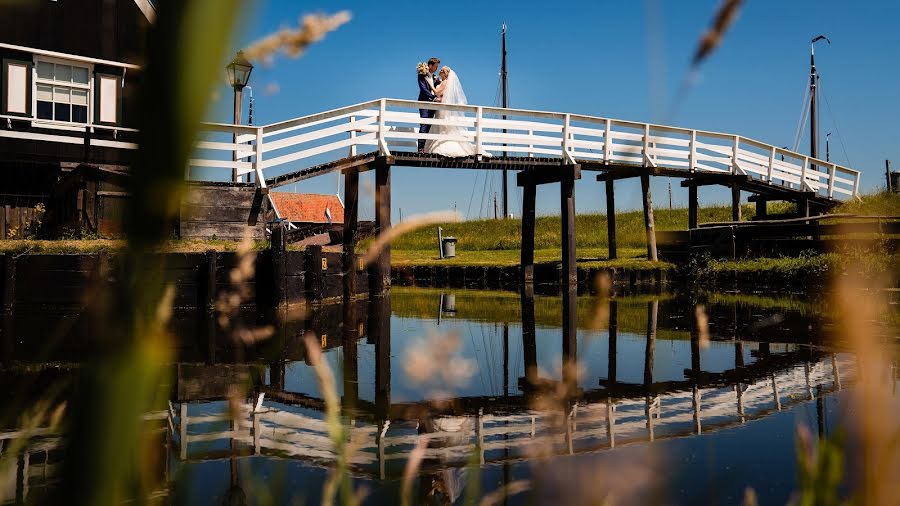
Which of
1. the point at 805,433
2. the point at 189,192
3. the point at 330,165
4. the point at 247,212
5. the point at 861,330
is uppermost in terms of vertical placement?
the point at 330,165

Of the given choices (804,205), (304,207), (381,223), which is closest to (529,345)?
(381,223)

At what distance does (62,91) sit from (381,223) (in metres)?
8.29

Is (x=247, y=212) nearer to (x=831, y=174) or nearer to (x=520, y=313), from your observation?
(x=520, y=313)

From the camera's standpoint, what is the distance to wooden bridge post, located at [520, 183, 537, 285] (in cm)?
1912

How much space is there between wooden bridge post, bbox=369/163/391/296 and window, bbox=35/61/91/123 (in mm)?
7317

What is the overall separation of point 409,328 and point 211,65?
390 inches

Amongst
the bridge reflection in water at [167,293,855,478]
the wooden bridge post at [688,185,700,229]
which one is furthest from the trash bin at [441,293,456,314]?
the wooden bridge post at [688,185,700,229]

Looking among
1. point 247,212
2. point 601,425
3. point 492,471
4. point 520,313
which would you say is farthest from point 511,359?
point 247,212

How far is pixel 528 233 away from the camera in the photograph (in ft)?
62.5

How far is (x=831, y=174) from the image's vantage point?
84.0ft

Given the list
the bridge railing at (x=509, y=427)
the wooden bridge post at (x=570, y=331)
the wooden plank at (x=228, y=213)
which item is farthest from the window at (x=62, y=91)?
the bridge railing at (x=509, y=427)

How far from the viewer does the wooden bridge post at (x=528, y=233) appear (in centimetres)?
1912

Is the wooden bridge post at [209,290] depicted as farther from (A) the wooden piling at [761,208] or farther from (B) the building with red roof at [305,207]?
(B) the building with red roof at [305,207]

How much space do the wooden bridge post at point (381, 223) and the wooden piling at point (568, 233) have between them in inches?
182
